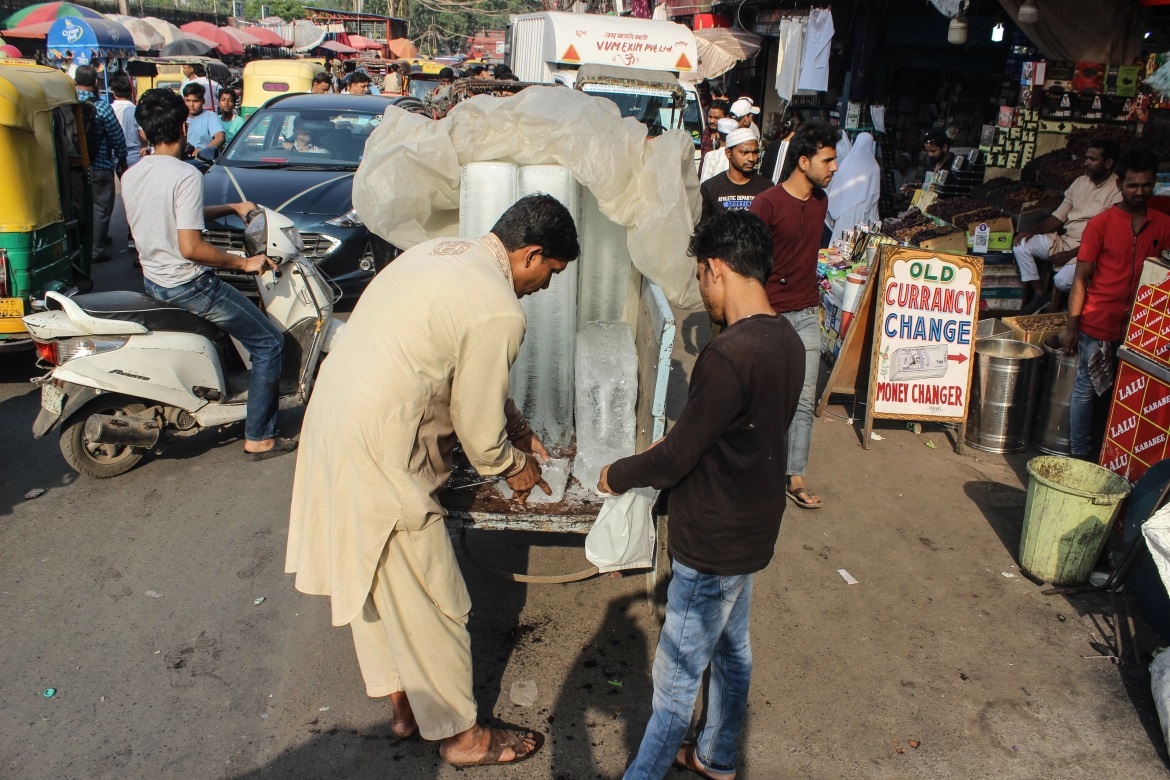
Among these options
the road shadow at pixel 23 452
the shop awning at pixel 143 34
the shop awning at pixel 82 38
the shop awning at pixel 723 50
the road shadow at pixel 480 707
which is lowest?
the road shadow at pixel 480 707

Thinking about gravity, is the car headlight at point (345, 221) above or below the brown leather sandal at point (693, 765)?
above

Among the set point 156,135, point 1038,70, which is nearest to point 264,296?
point 156,135

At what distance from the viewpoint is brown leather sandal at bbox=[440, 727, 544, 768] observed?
9.44 feet

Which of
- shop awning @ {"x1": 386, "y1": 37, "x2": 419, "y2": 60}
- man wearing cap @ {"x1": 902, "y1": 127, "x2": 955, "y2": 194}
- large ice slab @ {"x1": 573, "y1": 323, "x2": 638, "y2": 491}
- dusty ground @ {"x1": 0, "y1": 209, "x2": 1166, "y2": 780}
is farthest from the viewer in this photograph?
shop awning @ {"x1": 386, "y1": 37, "x2": 419, "y2": 60}

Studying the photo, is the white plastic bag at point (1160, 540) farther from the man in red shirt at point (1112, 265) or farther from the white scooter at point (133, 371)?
the white scooter at point (133, 371)

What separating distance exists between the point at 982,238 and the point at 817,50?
602 centimetres

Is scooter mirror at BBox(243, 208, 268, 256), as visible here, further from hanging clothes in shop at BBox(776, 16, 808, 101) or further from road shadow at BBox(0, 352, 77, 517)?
hanging clothes in shop at BBox(776, 16, 808, 101)

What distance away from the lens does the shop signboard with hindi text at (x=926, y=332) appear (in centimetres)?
553

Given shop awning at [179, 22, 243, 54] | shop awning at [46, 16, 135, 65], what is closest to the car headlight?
shop awning at [46, 16, 135, 65]

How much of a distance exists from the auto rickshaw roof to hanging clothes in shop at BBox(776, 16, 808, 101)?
9.62 metres

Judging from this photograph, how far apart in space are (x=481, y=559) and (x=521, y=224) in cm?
211

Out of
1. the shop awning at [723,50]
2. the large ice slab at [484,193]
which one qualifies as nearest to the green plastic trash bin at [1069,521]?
the large ice slab at [484,193]

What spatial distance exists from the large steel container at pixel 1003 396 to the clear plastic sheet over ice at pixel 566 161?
262 cm

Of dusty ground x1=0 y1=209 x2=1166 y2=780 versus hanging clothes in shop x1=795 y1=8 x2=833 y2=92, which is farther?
hanging clothes in shop x1=795 y1=8 x2=833 y2=92
